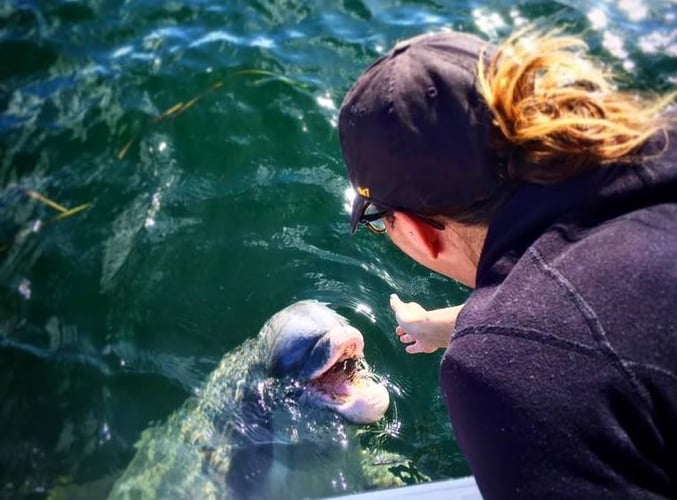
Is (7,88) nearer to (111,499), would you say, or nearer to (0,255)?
(0,255)

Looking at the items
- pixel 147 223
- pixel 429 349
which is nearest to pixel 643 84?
pixel 429 349

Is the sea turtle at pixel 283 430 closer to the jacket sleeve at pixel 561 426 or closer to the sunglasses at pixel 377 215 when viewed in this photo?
the sunglasses at pixel 377 215

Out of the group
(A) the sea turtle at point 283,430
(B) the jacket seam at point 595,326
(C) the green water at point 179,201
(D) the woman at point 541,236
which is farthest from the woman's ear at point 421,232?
(C) the green water at point 179,201

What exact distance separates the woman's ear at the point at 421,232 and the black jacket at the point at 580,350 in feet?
1.52

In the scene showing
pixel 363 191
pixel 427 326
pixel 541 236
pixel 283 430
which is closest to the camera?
pixel 541 236

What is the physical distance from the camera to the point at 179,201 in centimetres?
557

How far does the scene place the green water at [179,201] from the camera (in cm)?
452

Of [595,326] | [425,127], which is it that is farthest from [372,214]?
[595,326]

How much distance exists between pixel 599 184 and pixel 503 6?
618 cm

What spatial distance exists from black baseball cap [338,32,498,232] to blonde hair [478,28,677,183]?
0.23 ft

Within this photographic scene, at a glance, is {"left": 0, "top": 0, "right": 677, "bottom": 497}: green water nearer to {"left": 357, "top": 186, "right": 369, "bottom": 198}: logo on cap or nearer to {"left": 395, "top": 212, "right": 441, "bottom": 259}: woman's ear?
{"left": 395, "top": 212, "right": 441, "bottom": 259}: woman's ear

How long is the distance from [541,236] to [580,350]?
36 cm

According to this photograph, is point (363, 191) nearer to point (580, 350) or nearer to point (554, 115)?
point (554, 115)

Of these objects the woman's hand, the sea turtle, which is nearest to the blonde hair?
the woman's hand
